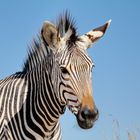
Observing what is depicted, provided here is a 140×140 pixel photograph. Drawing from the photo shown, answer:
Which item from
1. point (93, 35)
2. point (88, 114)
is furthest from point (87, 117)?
point (93, 35)

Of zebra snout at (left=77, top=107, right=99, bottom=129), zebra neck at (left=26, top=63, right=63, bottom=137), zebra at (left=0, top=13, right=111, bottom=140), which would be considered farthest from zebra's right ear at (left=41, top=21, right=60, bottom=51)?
zebra snout at (left=77, top=107, right=99, bottom=129)

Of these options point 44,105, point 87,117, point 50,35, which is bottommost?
point 87,117

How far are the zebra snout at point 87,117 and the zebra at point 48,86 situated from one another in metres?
0.25

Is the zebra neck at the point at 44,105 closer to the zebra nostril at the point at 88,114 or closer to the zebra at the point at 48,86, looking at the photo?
the zebra at the point at 48,86

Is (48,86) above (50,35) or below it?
below

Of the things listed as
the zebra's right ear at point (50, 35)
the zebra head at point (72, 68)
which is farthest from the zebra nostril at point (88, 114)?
the zebra's right ear at point (50, 35)

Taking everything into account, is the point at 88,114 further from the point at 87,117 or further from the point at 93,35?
the point at 93,35

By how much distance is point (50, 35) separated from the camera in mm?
9594

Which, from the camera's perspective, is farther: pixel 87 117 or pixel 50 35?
pixel 50 35

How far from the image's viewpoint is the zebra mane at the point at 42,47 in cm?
974

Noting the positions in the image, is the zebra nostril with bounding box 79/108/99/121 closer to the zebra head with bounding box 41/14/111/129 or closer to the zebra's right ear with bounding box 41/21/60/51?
the zebra head with bounding box 41/14/111/129

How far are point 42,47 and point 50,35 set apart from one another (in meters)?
0.65

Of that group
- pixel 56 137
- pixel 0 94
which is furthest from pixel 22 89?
pixel 56 137

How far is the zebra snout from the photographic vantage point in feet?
27.7
